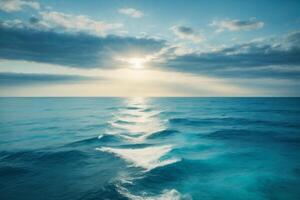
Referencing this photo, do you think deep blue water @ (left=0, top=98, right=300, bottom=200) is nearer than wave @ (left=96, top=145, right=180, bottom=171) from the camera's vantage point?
Yes

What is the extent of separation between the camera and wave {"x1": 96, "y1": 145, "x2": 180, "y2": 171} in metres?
13.7

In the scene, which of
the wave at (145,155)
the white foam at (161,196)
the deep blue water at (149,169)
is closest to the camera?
the white foam at (161,196)

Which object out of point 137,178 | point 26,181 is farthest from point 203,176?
point 26,181

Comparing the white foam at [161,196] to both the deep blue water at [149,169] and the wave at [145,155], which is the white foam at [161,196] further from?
the wave at [145,155]

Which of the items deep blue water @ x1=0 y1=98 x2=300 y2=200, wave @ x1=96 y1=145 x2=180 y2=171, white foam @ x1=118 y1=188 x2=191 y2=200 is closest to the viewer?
white foam @ x1=118 y1=188 x2=191 y2=200

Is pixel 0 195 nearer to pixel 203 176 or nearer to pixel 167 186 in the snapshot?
pixel 167 186

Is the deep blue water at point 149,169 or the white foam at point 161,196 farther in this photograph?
the deep blue water at point 149,169

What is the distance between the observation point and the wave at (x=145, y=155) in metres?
13.7

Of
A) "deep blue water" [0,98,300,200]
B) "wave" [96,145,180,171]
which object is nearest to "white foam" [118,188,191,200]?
"deep blue water" [0,98,300,200]

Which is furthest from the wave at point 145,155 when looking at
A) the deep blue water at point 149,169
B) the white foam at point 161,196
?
the white foam at point 161,196

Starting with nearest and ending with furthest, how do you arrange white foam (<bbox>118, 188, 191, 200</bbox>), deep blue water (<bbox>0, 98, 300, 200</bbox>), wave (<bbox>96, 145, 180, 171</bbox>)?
white foam (<bbox>118, 188, 191, 200</bbox>)
deep blue water (<bbox>0, 98, 300, 200</bbox>)
wave (<bbox>96, 145, 180, 171</bbox>)

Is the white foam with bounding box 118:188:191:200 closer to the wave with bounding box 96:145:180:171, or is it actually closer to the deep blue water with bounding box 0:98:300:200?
the deep blue water with bounding box 0:98:300:200

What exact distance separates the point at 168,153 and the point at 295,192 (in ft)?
29.9

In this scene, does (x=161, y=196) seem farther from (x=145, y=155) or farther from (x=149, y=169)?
(x=145, y=155)
